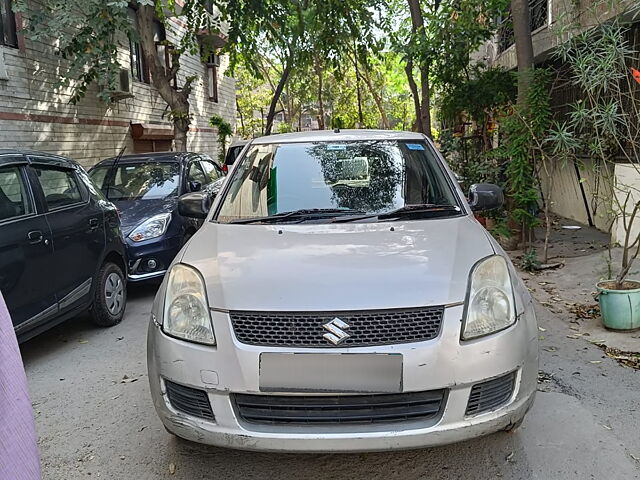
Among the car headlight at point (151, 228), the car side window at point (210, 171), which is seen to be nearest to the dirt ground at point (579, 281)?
the car headlight at point (151, 228)

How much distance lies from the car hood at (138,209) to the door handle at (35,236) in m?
1.89

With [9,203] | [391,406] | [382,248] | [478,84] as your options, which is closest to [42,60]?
[9,203]

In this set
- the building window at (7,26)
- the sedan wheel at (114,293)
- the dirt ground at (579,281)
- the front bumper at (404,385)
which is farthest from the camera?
the building window at (7,26)

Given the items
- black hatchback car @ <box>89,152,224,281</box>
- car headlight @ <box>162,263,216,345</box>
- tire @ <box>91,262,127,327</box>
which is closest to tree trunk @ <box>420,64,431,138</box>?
black hatchback car @ <box>89,152,224,281</box>

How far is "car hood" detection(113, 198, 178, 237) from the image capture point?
20.2ft

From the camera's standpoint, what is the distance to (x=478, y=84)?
9.86 m

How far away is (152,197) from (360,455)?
4764mm

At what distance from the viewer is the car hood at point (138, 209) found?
616cm

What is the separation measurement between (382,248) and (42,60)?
8.94 m

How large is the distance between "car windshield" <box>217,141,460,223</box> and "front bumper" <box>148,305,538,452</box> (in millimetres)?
1147

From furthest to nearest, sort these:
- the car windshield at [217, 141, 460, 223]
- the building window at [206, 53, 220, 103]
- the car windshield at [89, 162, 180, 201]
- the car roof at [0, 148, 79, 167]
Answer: the building window at [206, 53, 220, 103], the car windshield at [89, 162, 180, 201], the car roof at [0, 148, 79, 167], the car windshield at [217, 141, 460, 223]

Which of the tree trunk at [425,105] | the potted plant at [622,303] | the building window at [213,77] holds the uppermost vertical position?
the building window at [213,77]

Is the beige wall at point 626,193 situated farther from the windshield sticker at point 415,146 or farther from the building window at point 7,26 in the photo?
the building window at point 7,26

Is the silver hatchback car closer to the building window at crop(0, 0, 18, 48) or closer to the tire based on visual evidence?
the tire
